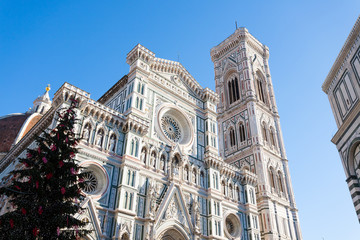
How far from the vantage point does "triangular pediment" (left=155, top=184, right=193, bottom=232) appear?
21.1 meters

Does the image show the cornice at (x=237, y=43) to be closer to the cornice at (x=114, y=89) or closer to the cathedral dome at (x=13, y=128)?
the cornice at (x=114, y=89)

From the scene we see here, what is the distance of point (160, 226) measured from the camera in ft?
67.2

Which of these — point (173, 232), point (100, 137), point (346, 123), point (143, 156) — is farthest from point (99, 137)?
point (346, 123)

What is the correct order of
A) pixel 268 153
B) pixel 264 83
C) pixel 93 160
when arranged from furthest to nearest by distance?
1. pixel 264 83
2. pixel 268 153
3. pixel 93 160

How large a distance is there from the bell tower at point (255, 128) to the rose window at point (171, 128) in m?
11.0

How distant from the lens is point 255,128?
35.7 m

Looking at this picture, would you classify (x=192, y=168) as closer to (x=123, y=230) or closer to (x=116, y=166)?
(x=116, y=166)

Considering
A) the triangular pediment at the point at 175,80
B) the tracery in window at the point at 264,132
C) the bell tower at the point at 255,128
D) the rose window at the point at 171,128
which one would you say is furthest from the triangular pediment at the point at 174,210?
the tracery in window at the point at 264,132

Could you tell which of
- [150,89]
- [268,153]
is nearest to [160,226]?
[150,89]

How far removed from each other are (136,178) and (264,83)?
1161 inches

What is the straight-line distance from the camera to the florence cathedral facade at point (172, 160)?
1961 centimetres

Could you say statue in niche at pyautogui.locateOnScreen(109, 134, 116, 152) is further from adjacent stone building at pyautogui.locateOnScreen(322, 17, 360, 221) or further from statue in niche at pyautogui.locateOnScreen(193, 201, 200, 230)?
adjacent stone building at pyautogui.locateOnScreen(322, 17, 360, 221)

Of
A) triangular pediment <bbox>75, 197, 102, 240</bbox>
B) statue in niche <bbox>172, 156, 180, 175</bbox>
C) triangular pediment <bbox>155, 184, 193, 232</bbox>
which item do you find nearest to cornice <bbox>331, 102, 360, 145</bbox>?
triangular pediment <bbox>155, 184, 193, 232</bbox>

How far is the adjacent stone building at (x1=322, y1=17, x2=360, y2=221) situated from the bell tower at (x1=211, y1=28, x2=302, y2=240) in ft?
49.4
